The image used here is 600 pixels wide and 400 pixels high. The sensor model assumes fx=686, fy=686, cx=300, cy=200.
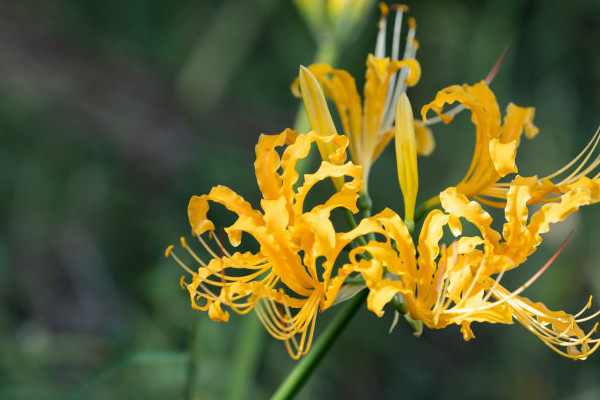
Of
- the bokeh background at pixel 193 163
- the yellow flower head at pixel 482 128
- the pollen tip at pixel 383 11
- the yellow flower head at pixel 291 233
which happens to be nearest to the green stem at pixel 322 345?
the yellow flower head at pixel 291 233

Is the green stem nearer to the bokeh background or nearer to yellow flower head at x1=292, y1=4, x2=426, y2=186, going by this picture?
yellow flower head at x1=292, y1=4, x2=426, y2=186

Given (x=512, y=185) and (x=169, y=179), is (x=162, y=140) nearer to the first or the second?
(x=169, y=179)

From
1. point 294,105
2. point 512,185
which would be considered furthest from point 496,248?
point 294,105

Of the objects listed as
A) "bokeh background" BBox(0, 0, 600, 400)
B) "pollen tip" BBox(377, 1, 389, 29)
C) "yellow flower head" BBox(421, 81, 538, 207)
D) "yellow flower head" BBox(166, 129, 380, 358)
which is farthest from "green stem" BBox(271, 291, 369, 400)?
"bokeh background" BBox(0, 0, 600, 400)

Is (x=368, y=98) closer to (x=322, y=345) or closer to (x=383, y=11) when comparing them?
(x=383, y=11)

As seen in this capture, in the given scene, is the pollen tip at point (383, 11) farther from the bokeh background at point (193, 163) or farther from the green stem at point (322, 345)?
the bokeh background at point (193, 163)

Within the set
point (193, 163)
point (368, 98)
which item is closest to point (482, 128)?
point (368, 98)
